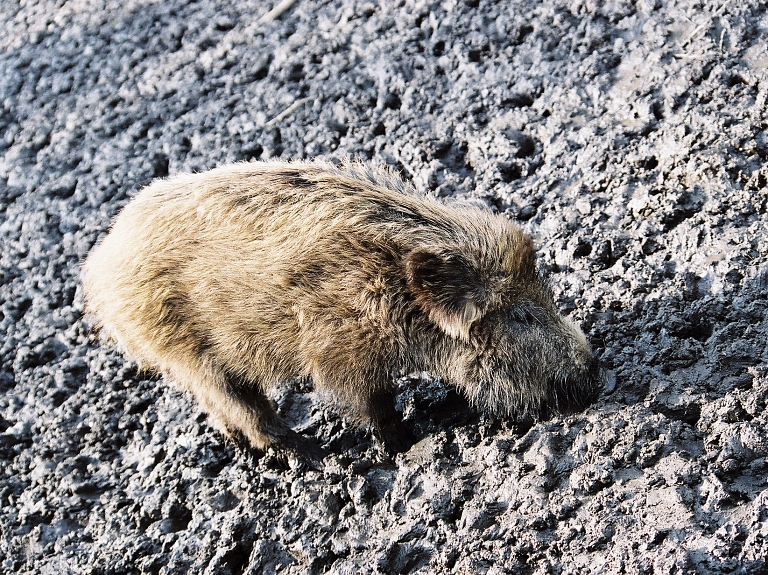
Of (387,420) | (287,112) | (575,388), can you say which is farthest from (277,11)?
(575,388)

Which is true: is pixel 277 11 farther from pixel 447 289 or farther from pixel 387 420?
pixel 387 420

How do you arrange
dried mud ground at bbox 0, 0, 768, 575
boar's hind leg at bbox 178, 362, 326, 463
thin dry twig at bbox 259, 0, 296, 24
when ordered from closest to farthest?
dried mud ground at bbox 0, 0, 768, 575 < boar's hind leg at bbox 178, 362, 326, 463 < thin dry twig at bbox 259, 0, 296, 24

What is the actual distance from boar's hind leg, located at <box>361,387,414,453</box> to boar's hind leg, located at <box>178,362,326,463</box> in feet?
1.05

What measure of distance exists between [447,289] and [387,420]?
25.0 inches

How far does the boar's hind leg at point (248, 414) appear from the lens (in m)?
3.50

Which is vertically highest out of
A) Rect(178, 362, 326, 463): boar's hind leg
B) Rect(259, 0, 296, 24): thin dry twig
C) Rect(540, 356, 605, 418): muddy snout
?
Rect(259, 0, 296, 24): thin dry twig

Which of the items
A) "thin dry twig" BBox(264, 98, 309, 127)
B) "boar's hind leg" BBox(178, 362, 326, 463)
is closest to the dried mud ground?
"thin dry twig" BBox(264, 98, 309, 127)

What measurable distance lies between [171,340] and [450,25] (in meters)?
2.85

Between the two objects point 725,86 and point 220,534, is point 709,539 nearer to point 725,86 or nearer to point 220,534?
point 220,534

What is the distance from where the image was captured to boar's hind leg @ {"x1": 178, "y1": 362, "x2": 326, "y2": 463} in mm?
3498

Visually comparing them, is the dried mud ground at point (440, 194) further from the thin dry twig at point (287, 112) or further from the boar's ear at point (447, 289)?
the boar's ear at point (447, 289)

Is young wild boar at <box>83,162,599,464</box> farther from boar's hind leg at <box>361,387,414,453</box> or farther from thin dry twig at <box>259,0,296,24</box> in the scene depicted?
thin dry twig at <box>259,0,296,24</box>

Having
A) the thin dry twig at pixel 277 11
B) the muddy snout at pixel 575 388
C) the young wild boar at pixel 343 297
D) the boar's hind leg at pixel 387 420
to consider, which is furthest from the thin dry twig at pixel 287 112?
the muddy snout at pixel 575 388

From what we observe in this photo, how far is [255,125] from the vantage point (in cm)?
501
